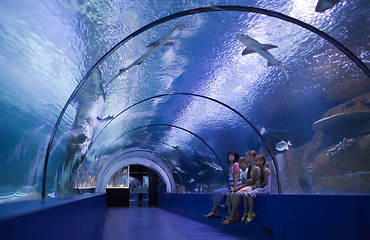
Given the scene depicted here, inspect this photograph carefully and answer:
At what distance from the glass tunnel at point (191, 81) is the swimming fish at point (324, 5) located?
0.29ft

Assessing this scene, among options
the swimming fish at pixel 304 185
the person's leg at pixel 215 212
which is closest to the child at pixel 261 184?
the person's leg at pixel 215 212

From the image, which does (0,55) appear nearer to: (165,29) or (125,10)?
(125,10)

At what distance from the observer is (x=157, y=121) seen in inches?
501

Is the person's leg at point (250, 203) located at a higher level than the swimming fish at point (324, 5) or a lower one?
lower

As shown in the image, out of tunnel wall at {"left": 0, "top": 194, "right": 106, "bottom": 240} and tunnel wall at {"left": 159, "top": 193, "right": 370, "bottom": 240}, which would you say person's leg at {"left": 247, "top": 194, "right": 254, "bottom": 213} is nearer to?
tunnel wall at {"left": 159, "top": 193, "right": 370, "bottom": 240}

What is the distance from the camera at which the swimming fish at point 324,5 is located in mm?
5231

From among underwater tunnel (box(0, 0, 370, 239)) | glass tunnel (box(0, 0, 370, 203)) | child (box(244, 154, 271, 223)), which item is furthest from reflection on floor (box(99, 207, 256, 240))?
glass tunnel (box(0, 0, 370, 203))

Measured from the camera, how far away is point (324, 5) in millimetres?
5301

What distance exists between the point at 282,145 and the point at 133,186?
2088 cm

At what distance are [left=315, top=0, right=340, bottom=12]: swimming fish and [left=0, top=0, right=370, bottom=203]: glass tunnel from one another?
0.09 metres

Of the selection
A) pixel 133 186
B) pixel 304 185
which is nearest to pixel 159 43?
pixel 304 185

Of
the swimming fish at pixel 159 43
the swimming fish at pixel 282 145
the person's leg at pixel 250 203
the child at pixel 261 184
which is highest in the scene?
the swimming fish at pixel 159 43

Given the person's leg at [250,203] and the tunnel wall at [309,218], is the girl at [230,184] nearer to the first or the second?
the tunnel wall at [309,218]

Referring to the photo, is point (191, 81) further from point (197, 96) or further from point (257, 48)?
point (257, 48)
